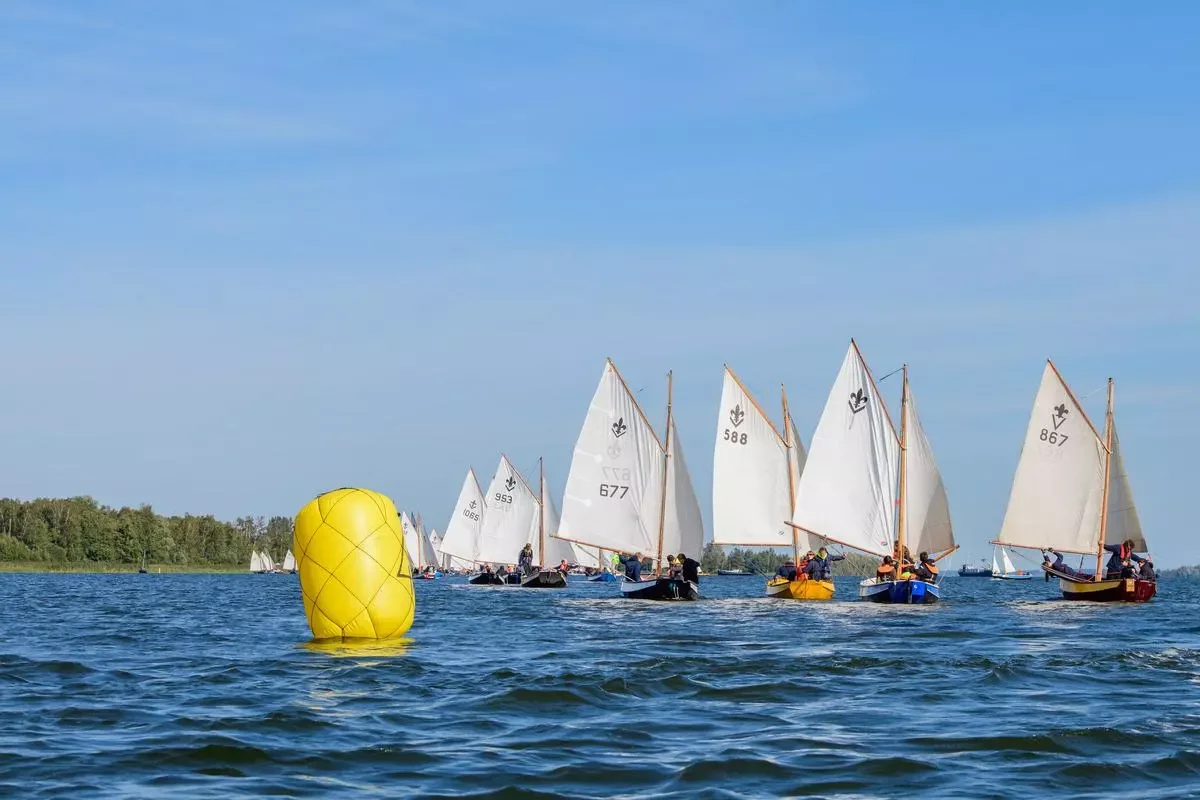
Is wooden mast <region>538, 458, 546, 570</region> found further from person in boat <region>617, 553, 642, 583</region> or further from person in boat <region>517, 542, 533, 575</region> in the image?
person in boat <region>617, 553, 642, 583</region>

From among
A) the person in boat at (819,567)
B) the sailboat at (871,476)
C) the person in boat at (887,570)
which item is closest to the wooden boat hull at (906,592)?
the person in boat at (887,570)

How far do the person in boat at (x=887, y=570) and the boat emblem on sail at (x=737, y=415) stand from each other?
437 inches

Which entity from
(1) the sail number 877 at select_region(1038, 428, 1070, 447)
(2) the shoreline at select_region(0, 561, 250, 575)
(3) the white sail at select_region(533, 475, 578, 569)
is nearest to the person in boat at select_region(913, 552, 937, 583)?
(1) the sail number 877 at select_region(1038, 428, 1070, 447)

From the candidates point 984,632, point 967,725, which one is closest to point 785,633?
point 984,632

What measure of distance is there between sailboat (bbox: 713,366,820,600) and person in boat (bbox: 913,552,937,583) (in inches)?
428

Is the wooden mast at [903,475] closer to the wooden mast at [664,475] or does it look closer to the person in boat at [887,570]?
the person in boat at [887,570]

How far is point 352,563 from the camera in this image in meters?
27.1

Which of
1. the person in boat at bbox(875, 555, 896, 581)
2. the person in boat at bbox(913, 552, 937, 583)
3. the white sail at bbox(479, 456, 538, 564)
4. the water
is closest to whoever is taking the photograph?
the water

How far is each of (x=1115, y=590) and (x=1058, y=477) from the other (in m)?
5.83

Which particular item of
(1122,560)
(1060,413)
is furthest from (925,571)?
(1060,413)

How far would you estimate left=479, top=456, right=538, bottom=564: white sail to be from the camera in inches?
4441

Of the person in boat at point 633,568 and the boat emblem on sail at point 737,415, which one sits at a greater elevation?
the boat emblem on sail at point 737,415

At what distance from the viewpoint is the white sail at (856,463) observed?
2506 inches

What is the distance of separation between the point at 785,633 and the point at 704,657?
9.51 metres
